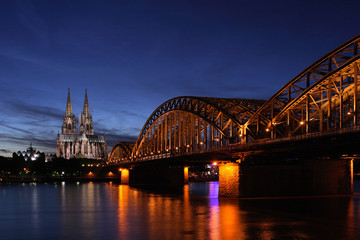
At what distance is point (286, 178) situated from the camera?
68188 mm

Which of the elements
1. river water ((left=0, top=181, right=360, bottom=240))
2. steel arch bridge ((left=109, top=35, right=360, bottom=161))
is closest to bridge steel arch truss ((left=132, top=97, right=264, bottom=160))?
steel arch bridge ((left=109, top=35, right=360, bottom=161))

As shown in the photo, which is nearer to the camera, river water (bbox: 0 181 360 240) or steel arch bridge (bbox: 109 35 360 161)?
river water (bbox: 0 181 360 240)

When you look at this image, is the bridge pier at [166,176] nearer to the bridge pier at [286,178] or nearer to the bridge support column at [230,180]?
the bridge support column at [230,180]

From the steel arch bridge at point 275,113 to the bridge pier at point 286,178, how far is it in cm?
459

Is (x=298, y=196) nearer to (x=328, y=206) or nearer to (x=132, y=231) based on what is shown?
(x=328, y=206)

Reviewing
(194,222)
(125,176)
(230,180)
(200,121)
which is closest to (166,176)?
(125,176)

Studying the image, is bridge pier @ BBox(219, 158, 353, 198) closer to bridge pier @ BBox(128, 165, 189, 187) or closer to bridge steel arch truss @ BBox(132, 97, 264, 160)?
bridge steel arch truss @ BBox(132, 97, 264, 160)

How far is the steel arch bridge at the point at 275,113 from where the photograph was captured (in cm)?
5334

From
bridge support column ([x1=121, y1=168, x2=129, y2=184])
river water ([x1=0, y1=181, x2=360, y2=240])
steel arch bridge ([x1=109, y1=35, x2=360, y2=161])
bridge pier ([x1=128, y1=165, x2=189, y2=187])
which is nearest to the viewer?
river water ([x1=0, y1=181, x2=360, y2=240])

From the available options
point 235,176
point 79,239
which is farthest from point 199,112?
point 79,239

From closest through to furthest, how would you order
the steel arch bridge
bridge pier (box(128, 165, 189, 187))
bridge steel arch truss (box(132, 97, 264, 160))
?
the steel arch bridge, bridge steel arch truss (box(132, 97, 264, 160)), bridge pier (box(128, 165, 189, 187))

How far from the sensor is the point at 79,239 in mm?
33500

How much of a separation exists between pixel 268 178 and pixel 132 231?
34.3 meters

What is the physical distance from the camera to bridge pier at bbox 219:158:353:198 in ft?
216
